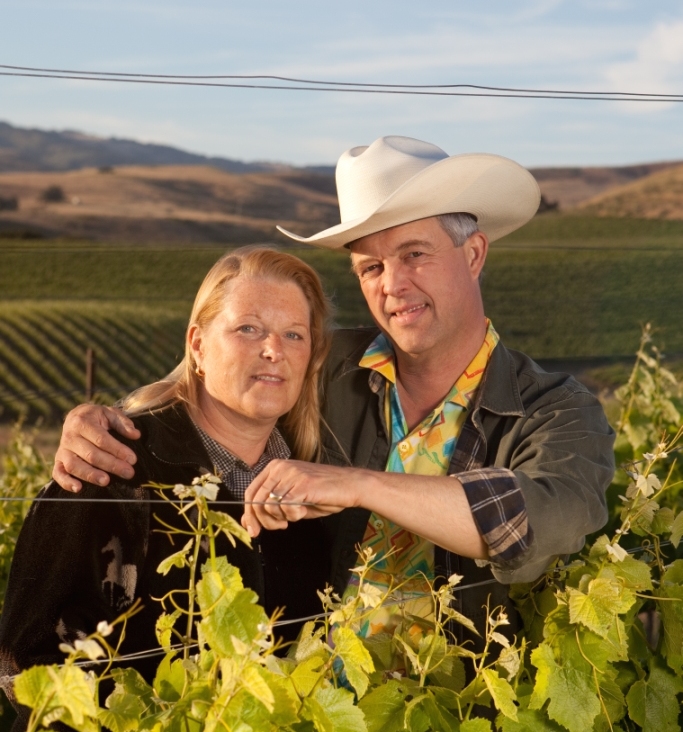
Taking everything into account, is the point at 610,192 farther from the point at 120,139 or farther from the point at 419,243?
the point at 419,243

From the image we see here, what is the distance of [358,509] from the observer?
2.25m

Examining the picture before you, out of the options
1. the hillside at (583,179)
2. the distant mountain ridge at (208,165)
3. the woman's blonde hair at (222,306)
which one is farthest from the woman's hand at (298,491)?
the hillside at (583,179)

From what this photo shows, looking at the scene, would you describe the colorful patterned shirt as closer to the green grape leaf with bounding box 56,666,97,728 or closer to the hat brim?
the hat brim

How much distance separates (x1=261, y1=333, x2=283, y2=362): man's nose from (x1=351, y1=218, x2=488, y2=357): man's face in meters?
0.34

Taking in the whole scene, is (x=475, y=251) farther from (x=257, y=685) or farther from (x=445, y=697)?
(x=257, y=685)

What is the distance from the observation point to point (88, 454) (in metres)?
1.92

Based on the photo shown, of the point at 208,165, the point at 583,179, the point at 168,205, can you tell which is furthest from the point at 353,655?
the point at 208,165

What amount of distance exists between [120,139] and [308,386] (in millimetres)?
51726

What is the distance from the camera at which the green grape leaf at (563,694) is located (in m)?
1.73

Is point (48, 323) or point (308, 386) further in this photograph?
point (48, 323)

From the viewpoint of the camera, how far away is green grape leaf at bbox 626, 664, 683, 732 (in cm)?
205

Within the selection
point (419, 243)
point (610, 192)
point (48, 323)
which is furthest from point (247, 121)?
point (419, 243)

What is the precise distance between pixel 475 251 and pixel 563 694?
1.10 meters

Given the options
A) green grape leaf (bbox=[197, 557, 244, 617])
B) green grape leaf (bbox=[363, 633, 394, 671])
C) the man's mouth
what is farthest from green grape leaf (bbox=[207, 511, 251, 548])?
the man's mouth
